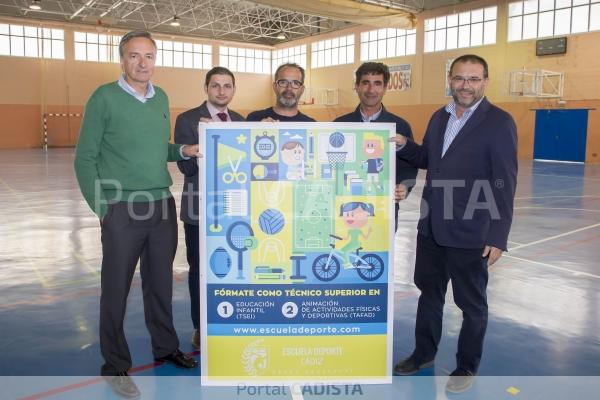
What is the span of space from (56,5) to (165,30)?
7.06 m

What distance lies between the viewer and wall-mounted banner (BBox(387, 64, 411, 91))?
32.3m

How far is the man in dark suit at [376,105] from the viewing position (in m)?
4.06

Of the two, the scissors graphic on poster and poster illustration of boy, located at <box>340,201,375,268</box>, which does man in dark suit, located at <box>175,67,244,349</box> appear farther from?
poster illustration of boy, located at <box>340,201,375,268</box>

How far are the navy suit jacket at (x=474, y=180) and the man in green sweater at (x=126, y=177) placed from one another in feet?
5.62

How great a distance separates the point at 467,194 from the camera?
11.7 feet

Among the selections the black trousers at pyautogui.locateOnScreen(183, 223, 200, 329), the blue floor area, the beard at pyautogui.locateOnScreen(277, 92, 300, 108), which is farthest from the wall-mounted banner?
the black trousers at pyautogui.locateOnScreen(183, 223, 200, 329)

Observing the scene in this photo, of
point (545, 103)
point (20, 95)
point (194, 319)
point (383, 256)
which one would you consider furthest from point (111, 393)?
point (20, 95)

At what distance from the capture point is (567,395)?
3.60 m

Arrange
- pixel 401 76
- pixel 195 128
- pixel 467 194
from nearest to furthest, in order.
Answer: pixel 467 194, pixel 195 128, pixel 401 76

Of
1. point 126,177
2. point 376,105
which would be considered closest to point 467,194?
point 376,105

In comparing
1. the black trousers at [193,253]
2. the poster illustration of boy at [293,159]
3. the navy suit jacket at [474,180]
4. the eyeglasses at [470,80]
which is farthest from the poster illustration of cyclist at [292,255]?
the black trousers at [193,253]

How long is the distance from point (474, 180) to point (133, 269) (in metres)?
2.45

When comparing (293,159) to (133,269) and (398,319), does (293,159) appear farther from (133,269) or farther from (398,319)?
(398,319)

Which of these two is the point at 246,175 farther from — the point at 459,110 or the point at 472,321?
the point at 472,321
